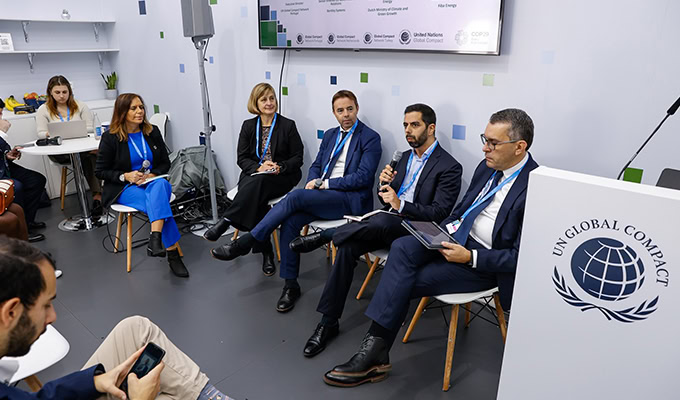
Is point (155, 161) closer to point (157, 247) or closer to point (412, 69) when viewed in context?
point (157, 247)

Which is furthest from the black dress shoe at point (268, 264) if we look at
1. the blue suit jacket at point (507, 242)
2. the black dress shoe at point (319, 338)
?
the blue suit jacket at point (507, 242)

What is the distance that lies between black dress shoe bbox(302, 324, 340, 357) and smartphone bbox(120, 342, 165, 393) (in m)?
1.15

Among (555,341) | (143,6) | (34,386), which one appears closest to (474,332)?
(555,341)

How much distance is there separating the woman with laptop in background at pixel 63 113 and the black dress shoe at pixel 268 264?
210 centimetres

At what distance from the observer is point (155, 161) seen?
3.91m

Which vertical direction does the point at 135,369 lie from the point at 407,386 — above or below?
above

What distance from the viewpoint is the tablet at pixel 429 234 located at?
7.55 feet

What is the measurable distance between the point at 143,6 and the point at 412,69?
130 inches

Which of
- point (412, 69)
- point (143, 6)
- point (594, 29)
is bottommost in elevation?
point (412, 69)

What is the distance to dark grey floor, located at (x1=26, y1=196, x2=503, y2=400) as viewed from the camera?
2.39 metres

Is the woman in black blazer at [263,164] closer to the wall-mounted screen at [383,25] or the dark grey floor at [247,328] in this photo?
the dark grey floor at [247,328]

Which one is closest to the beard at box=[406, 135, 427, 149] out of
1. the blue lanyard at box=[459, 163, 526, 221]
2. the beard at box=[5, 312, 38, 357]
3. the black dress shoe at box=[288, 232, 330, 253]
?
the blue lanyard at box=[459, 163, 526, 221]

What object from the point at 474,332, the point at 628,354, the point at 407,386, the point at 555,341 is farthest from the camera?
the point at 474,332

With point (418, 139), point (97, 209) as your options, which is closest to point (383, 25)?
point (418, 139)
